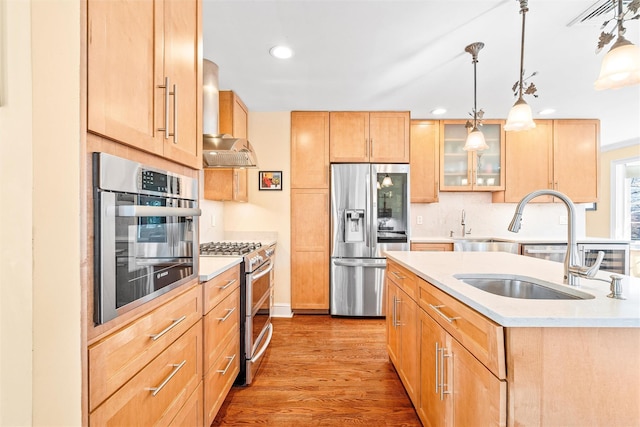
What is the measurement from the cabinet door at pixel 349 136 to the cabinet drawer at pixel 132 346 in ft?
8.88

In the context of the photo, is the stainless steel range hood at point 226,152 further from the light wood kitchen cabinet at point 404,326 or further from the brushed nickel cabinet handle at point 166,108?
the light wood kitchen cabinet at point 404,326

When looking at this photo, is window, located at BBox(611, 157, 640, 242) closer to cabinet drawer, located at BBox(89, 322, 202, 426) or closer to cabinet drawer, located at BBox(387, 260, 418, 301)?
cabinet drawer, located at BBox(387, 260, 418, 301)

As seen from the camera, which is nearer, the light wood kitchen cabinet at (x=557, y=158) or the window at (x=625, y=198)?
the light wood kitchen cabinet at (x=557, y=158)

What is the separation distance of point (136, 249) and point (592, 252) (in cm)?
458

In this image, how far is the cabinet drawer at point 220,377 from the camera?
1.49 metres

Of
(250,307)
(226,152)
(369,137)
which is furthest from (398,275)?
(369,137)

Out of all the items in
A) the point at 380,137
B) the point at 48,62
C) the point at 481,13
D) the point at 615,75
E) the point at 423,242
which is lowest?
the point at 423,242

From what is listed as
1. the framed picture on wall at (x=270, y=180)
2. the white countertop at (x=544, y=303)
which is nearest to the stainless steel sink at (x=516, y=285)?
the white countertop at (x=544, y=303)

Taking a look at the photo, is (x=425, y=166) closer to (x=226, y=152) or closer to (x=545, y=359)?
(x=226, y=152)

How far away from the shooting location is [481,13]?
1852mm

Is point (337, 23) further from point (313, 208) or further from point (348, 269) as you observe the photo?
point (348, 269)

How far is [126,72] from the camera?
0.89 m

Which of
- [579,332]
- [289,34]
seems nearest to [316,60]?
[289,34]

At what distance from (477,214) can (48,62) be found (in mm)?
4576
